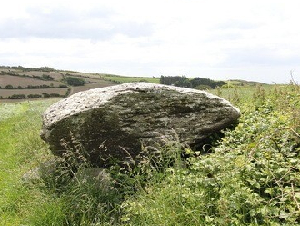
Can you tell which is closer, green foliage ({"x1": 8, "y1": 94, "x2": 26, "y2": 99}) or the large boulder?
the large boulder

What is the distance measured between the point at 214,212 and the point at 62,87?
187 feet

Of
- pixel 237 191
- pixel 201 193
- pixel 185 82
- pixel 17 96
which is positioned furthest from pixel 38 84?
pixel 237 191

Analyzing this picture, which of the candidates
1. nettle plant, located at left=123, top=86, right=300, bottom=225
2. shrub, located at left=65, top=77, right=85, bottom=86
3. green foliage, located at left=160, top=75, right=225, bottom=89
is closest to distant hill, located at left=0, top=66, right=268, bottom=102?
Answer: shrub, located at left=65, top=77, right=85, bottom=86

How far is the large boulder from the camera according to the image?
839 cm

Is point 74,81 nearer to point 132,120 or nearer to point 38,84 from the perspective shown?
point 38,84

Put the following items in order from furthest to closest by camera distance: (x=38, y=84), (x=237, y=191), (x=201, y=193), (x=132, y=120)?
(x=38, y=84) < (x=132, y=120) < (x=201, y=193) < (x=237, y=191)

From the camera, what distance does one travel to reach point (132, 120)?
8.51 meters

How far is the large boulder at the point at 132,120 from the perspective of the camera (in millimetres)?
8391

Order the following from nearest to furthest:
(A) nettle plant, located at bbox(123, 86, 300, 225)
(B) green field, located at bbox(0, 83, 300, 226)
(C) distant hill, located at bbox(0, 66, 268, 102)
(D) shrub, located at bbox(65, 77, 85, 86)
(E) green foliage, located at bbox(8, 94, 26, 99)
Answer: (A) nettle plant, located at bbox(123, 86, 300, 225), (B) green field, located at bbox(0, 83, 300, 226), (D) shrub, located at bbox(65, 77, 85, 86), (C) distant hill, located at bbox(0, 66, 268, 102), (E) green foliage, located at bbox(8, 94, 26, 99)

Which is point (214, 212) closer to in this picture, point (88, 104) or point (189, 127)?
point (189, 127)

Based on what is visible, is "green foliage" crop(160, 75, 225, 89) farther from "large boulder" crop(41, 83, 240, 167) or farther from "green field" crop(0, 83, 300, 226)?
"green field" crop(0, 83, 300, 226)

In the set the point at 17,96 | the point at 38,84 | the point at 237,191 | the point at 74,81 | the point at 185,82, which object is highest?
the point at 185,82

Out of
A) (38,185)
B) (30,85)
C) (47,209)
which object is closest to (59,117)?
(38,185)

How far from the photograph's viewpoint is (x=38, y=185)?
868cm
